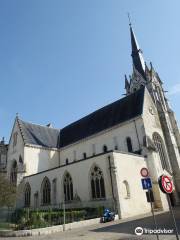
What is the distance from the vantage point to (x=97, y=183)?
18891 millimetres

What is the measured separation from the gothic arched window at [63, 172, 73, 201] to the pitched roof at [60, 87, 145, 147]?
8.09 m

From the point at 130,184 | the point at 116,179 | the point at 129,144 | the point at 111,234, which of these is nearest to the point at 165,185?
the point at 111,234

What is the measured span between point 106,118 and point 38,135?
11.0m

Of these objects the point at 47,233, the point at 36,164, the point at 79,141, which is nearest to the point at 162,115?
the point at 79,141

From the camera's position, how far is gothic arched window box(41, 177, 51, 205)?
78.2ft

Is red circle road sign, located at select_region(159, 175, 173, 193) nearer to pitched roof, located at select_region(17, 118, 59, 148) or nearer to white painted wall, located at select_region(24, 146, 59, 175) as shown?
white painted wall, located at select_region(24, 146, 59, 175)

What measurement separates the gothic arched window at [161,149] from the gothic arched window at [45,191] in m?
13.1

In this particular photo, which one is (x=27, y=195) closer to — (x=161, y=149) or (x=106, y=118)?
(x=106, y=118)

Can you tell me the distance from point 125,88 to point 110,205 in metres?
27.7

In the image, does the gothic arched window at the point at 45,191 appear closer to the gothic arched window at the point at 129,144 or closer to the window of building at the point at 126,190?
the window of building at the point at 126,190

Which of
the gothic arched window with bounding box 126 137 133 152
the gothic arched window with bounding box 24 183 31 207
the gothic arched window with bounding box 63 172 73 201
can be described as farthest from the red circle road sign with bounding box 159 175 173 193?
the gothic arched window with bounding box 24 183 31 207

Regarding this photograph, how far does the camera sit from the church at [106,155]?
18281mm

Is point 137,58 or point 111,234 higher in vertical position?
point 137,58

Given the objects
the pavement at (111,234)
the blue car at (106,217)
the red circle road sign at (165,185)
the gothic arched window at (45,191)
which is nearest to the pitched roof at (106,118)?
the gothic arched window at (45,191)
